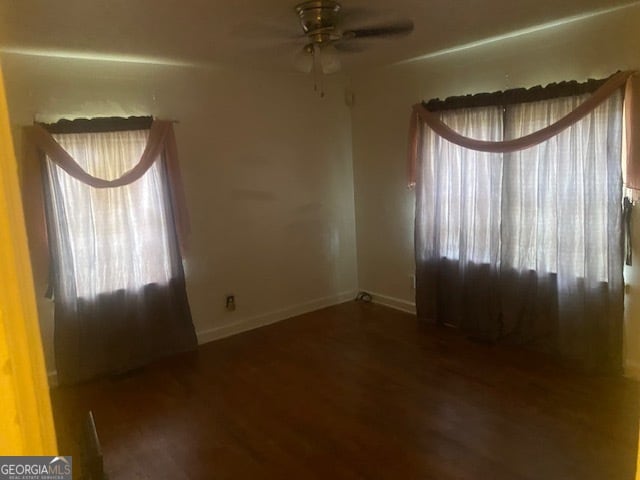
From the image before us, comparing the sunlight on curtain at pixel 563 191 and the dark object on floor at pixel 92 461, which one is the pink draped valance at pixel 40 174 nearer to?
the dark object on floor at pixel 92 461

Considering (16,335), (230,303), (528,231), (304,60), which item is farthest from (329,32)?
(230,303)

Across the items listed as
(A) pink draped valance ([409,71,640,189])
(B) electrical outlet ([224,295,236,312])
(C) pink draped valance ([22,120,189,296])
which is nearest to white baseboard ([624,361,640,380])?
(A) pink draped valance ([409,71,640,189])

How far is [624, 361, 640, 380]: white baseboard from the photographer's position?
127 inches

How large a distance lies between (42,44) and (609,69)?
3468 millimetres

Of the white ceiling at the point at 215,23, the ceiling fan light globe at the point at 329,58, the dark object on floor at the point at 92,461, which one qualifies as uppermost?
the white ceiling at the point at 215,23

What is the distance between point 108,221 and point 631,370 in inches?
145

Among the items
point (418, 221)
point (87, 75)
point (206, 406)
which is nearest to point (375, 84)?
point (418, 221)

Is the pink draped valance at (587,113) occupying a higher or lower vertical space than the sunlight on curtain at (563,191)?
higher

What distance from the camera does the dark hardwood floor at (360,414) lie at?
250 cm

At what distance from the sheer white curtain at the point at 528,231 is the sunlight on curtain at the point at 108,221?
7.16ft

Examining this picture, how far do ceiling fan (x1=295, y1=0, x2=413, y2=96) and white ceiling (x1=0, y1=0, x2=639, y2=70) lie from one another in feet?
0.18

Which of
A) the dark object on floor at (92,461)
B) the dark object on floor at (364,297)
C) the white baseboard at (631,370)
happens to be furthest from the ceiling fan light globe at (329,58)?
the dark object on floor at (364,297)

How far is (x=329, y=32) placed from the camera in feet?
8.44

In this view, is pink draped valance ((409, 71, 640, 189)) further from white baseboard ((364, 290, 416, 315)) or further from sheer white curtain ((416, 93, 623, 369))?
white baseboard ((364, 290, 416, 315))
